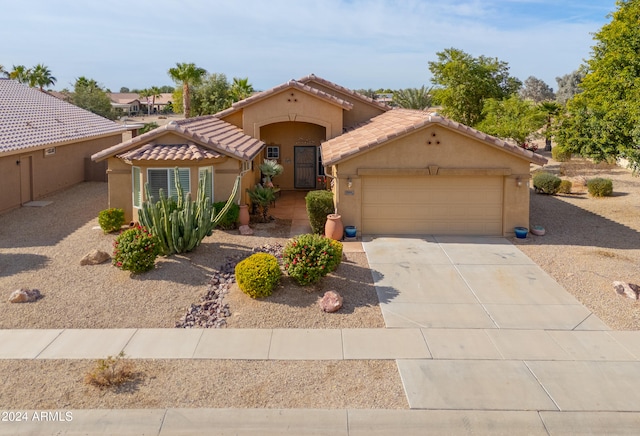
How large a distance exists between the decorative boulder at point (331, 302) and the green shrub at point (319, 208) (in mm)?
6323

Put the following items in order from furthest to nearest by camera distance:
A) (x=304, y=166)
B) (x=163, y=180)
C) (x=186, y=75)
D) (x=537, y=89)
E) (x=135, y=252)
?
(x=537, y=89)
(x=186, y=75)
(x=304, y=166)
(x=163, y=180)
(x=135, y=252)

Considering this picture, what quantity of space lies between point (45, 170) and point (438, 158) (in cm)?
1900

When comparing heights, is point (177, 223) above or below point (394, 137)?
below

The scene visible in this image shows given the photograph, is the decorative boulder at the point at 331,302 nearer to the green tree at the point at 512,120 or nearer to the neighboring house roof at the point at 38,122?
the neighboring house roof at the point at 38,122

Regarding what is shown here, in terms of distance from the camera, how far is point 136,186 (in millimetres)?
18797

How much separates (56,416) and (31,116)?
23761mm

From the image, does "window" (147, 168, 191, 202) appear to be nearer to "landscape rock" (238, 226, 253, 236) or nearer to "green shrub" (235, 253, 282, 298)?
"landscape rock" (238, 226, 253, 236)

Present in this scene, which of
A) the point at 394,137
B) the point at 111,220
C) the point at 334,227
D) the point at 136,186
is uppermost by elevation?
the point at 394,137

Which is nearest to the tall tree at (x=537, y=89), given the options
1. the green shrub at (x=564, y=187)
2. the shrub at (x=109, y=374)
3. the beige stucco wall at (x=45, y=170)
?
the green shrub at (x=564, y=187)

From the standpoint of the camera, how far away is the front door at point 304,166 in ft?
89.2

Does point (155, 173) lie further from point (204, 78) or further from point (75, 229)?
point (204, 78)

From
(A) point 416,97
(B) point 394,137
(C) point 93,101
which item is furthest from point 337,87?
(C) point 93,101

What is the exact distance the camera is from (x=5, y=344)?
10.1 m

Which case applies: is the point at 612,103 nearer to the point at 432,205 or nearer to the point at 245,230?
the point at 432,205
